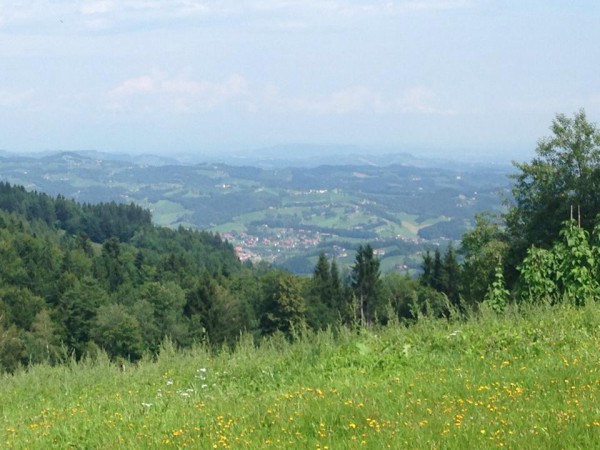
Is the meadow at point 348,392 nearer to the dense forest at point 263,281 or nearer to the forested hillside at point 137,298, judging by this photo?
the dense forest at point 263,281

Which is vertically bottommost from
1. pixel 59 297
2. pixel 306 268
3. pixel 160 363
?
pixel 306 268

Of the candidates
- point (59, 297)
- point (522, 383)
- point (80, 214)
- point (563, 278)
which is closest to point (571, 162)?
point (563, 278)

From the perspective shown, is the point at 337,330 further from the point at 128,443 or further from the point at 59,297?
the point at 59,297

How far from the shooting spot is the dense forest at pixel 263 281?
11195mm

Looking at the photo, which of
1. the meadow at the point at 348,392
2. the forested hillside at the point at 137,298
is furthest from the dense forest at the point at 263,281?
the meadow at the point at 348,392

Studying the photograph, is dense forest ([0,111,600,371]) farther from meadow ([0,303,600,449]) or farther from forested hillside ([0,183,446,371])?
meadow ([0,303,600,449])


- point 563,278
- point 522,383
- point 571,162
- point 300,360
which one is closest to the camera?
point 522,383

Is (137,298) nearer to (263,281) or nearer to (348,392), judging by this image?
(263,281)

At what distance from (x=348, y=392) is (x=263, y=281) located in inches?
3074

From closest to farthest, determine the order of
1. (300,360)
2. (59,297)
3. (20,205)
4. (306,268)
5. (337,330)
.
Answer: (300,360)
(337,330)
(59,297)
(20,205)
(306,268)

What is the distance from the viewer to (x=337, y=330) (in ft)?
32.3

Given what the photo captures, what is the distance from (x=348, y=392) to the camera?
22.2 feet

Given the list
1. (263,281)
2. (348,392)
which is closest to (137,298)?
(263,281)

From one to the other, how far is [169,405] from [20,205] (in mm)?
154436
